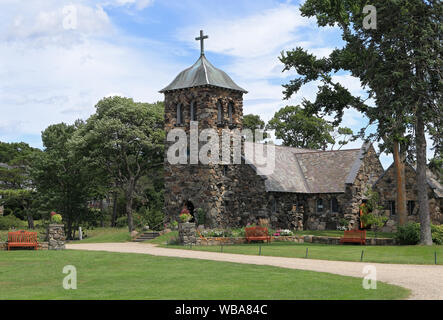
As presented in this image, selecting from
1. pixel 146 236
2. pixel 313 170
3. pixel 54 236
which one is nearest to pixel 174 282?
pixel 54 236

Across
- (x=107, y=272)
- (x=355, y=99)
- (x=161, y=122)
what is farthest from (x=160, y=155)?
(x=107, y=272)

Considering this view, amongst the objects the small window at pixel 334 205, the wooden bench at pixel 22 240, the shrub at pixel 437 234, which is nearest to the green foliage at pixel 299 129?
the small window at pixel 334 205

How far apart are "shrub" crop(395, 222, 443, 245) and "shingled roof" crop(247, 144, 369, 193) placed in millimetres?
12502

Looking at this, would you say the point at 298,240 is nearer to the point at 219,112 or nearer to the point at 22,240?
the point at 219,112

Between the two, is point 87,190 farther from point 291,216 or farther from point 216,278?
point 216,278

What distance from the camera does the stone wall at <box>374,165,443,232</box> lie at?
40188mm

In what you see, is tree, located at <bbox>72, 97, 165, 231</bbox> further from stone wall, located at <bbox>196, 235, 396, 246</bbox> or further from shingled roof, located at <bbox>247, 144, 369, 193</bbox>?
stone wall, located at <bbox>196, 235, 396, 246</bbox>

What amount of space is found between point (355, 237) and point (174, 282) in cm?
1922

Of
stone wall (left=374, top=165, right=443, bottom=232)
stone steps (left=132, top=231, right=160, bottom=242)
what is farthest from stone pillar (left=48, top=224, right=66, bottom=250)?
stone wall (left=374, top=165, right=443, bottom=232)

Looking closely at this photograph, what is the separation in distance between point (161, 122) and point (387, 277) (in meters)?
40.3

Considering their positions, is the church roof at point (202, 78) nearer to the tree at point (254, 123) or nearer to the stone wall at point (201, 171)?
the stone wall at point (201, 171)

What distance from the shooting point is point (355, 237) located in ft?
109

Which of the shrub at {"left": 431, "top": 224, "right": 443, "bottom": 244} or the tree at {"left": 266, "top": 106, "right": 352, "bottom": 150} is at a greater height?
the tree at {"left": 266, "top": 106, "right": 352, "bottom": 150}
